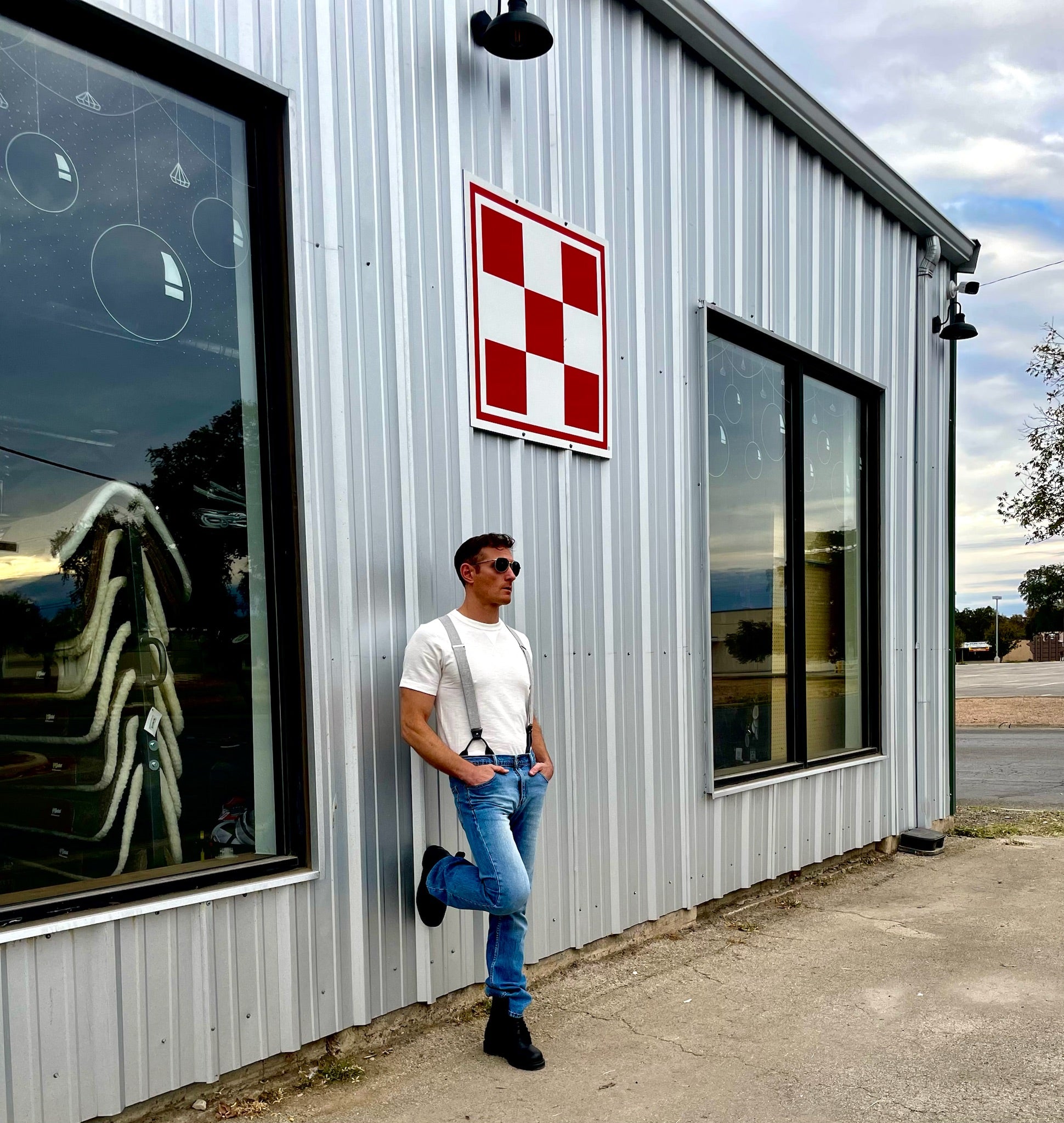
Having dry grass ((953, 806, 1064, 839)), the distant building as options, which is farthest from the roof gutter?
the distant building

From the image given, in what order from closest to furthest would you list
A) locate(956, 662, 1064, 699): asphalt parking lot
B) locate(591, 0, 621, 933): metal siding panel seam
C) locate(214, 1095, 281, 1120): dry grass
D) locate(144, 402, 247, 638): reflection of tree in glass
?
locate(214, 1095, 281, 1120): dry grass
locate(144, 402, 247, 638): reflection of tree in glass
locate(591, 0, 621, 933): metal siding panel seam
locate(956, 662, 1064, 699): asphalt parking lot

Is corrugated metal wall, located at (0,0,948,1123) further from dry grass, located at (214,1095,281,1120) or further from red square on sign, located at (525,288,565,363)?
red square on sign, located at (525,288,565,363)

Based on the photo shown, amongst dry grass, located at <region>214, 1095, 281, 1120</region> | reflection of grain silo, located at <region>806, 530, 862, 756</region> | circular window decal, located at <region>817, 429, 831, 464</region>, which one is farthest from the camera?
circular window decal, located at <region>817, 429, 831, 464</region>

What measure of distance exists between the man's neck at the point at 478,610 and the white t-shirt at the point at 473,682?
0.02 m

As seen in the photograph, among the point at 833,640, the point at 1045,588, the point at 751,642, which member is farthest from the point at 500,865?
the point at 1045,588

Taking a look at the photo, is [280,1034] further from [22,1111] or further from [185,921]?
[22,1111]

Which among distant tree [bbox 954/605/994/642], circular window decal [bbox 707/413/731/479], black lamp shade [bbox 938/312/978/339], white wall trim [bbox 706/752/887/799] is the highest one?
black lamp shade [bbox 938/312/978/339]

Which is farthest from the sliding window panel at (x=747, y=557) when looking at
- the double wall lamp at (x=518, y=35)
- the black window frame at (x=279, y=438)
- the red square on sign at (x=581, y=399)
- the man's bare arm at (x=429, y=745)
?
the black window frame at (x=279, y=438)

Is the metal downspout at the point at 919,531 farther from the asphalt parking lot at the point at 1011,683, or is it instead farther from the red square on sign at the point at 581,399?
the asphalt parking lot at the point at 1011,683

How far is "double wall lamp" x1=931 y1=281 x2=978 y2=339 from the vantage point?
7.93 metres

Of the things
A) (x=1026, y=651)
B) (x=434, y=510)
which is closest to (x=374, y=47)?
(x=434, y=510)

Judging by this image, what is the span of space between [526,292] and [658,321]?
1025 millimetres

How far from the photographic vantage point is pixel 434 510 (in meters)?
3.99

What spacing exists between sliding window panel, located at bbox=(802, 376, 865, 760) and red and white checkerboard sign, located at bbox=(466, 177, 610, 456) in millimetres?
2358
